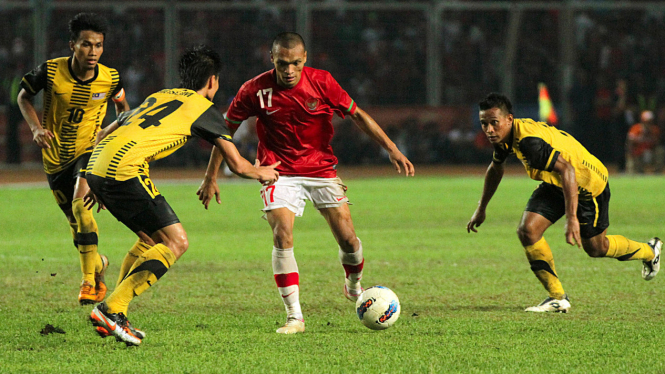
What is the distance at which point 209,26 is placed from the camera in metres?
25.5

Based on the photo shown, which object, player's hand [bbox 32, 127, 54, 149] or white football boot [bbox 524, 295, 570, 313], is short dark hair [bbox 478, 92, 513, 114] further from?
player's hand [bbox 32, 127, 54, 149]

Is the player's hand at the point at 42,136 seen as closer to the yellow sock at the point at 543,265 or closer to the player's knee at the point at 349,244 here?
the player's knee at the point at 349,244

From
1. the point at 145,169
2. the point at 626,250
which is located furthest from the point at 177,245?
the point at 626,250

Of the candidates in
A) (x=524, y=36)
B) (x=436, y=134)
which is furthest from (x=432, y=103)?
(x=524, y=36)

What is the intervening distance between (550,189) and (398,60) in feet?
67.2

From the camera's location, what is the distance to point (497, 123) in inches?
249

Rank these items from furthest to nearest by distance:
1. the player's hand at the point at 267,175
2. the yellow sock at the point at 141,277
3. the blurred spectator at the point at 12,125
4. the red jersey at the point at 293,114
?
the blurred spectator at the point at 12,125
the red jersey at the point at 293,114
the player's hand at the point at 267,175
the yellow sock at the point at 141,277

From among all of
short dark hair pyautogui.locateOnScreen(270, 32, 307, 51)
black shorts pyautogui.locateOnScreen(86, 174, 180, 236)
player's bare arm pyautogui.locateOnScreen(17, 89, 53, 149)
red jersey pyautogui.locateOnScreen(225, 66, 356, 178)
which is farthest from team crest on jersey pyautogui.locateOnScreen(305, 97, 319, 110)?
player's bare arm pyautogui.locateOnScreen(17, 89, 53, 149)

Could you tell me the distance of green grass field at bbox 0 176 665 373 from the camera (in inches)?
189

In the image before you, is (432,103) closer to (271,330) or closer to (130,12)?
(130,12)

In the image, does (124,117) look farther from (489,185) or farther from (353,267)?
(489,185)

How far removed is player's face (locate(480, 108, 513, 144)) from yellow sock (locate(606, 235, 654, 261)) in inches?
55.3

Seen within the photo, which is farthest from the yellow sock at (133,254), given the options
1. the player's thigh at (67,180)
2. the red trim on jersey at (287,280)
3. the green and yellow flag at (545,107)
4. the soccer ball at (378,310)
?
the green and yellow flag at (545,107)

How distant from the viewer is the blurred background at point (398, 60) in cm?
2483
